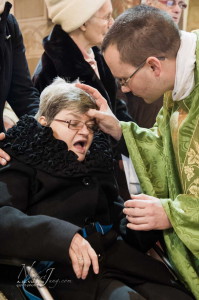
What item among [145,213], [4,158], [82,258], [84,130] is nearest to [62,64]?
[84,130]

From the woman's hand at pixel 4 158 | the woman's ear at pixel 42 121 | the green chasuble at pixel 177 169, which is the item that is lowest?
the green chasuble at pixel 177 169

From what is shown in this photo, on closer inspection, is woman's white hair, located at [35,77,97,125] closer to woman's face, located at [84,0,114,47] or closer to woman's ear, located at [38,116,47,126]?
woman's ear, located at [38,116,47,126]

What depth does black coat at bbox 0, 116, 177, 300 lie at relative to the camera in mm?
1732

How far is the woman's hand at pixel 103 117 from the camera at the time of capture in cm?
209

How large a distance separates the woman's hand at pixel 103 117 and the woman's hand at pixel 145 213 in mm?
415

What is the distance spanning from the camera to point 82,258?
163 centimetres

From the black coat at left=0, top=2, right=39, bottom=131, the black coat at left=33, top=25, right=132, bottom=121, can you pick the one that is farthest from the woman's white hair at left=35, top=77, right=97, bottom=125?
the black coat at left=33, top=25, right=132, bottom=121

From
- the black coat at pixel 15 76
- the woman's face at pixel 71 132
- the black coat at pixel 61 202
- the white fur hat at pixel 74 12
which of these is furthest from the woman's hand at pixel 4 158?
the white fur hat at pixel 74 12

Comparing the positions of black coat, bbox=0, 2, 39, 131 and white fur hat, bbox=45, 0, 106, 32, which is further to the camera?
white fur hat, bbox=45, 0, 106, 32

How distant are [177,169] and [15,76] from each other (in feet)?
3.22

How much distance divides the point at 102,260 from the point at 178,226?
12.7 inches

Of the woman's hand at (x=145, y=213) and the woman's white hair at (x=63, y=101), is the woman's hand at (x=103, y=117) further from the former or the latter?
the woman's hand at (x=145, y=213)

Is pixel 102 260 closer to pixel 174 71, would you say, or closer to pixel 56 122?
pixel 56 122

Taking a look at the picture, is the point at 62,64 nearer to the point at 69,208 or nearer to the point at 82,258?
the point at 69,208
